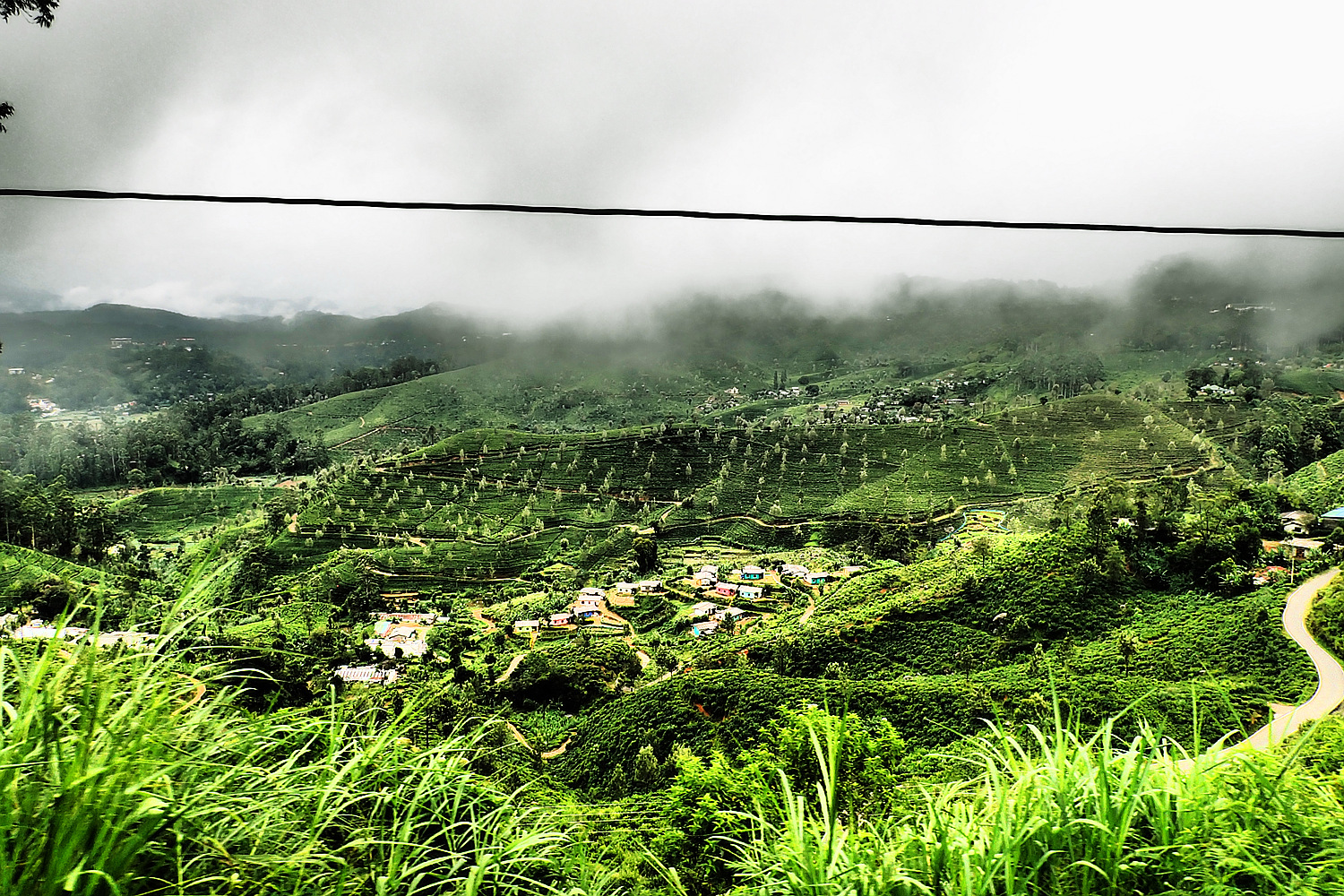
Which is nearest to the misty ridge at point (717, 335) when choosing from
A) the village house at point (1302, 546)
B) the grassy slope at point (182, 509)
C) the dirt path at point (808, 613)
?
the grassy slope at point (182, 509)

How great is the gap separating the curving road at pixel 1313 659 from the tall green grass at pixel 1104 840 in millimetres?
23296

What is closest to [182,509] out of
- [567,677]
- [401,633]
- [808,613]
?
[401,633]

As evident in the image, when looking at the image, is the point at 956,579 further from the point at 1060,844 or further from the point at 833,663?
the point at 1060,844

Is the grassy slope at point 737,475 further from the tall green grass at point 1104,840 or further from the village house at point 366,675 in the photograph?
the tall green grass at point 1104,840

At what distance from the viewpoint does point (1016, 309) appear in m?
95.7

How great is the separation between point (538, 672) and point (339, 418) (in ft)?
154

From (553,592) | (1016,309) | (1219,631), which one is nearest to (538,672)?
(553,592)

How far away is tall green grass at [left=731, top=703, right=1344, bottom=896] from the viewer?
1.74 metres

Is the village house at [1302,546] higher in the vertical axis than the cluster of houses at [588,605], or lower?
higher

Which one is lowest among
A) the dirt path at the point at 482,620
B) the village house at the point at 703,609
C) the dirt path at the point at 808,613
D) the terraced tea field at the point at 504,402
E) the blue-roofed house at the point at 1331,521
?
the dirt path at the point at 482,620

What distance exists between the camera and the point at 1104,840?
1776mm

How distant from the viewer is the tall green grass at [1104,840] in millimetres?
1742

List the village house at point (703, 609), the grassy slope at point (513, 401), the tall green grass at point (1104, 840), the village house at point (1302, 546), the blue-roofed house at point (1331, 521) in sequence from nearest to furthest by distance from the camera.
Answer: the tall green grass at point (1104, 840) → the blue-roofed house at point (1331, 521) → the village house at point (1302, 546) → the village house at point (703, 609) → the grassy slope at point (513, 401)

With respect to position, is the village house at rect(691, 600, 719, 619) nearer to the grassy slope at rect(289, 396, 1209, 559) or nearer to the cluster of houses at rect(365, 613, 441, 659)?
the grassy slope at rect(289, 396, 1209, 559)
